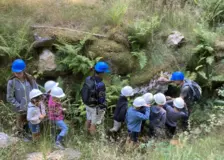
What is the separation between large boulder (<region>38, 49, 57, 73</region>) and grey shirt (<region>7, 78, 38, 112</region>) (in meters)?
1.82

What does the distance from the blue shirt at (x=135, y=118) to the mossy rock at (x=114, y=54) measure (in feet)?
7.65

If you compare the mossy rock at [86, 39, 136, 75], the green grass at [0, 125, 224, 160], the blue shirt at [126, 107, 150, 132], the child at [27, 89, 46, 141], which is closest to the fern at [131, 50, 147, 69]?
the mossy rock at [86, 39, 136, 75]

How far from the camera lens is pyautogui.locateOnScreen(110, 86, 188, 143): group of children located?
713 centimetres

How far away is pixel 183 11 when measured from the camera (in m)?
11.3

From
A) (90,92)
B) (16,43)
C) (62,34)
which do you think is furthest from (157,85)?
(16,43)

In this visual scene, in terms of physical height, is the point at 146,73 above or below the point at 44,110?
above

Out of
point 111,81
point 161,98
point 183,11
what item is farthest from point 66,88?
point 183,11

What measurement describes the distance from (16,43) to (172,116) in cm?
437

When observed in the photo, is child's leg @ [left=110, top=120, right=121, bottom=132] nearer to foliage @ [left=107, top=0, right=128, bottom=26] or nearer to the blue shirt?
the blue shirt

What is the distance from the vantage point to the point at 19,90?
684 centimetres

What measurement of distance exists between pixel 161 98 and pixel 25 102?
2.93 m

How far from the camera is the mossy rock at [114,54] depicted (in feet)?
29.9

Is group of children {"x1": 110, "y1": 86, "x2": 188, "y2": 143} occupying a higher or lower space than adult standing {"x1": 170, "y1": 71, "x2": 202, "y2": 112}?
lower

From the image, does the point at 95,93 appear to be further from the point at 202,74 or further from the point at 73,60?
the point at 202,74
